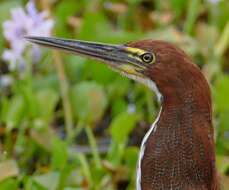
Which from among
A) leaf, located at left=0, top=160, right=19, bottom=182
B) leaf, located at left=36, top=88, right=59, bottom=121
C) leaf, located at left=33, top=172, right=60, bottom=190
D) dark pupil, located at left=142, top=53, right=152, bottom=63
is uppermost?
dark pupil, located at left=142, top=53, right=152, bottom=63

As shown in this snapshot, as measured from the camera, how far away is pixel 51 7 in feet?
19.2

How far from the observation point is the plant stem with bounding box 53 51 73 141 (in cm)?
507

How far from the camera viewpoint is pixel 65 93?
A: 515cm

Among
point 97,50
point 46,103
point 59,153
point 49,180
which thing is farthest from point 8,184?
point 46,103

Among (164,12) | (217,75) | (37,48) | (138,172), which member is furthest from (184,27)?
(138,172)

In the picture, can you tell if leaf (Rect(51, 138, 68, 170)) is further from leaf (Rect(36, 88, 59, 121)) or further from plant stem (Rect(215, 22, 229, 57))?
plant stem (Rect(215, 22, 229, 57))

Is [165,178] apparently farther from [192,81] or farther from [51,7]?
[51,7]

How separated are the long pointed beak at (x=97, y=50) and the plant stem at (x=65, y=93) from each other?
1.21 metres

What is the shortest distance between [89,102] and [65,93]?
128mm

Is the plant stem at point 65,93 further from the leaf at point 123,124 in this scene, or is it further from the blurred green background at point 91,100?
the leaf at point 123,124

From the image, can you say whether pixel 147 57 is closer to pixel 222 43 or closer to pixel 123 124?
pixel 123 124

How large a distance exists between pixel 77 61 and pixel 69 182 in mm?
1085

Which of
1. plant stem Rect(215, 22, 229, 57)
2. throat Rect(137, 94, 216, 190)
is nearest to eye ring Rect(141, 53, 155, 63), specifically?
throat Rect(137, 94, 216, 190)

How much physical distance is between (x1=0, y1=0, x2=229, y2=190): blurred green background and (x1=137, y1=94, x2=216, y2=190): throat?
68 cm
